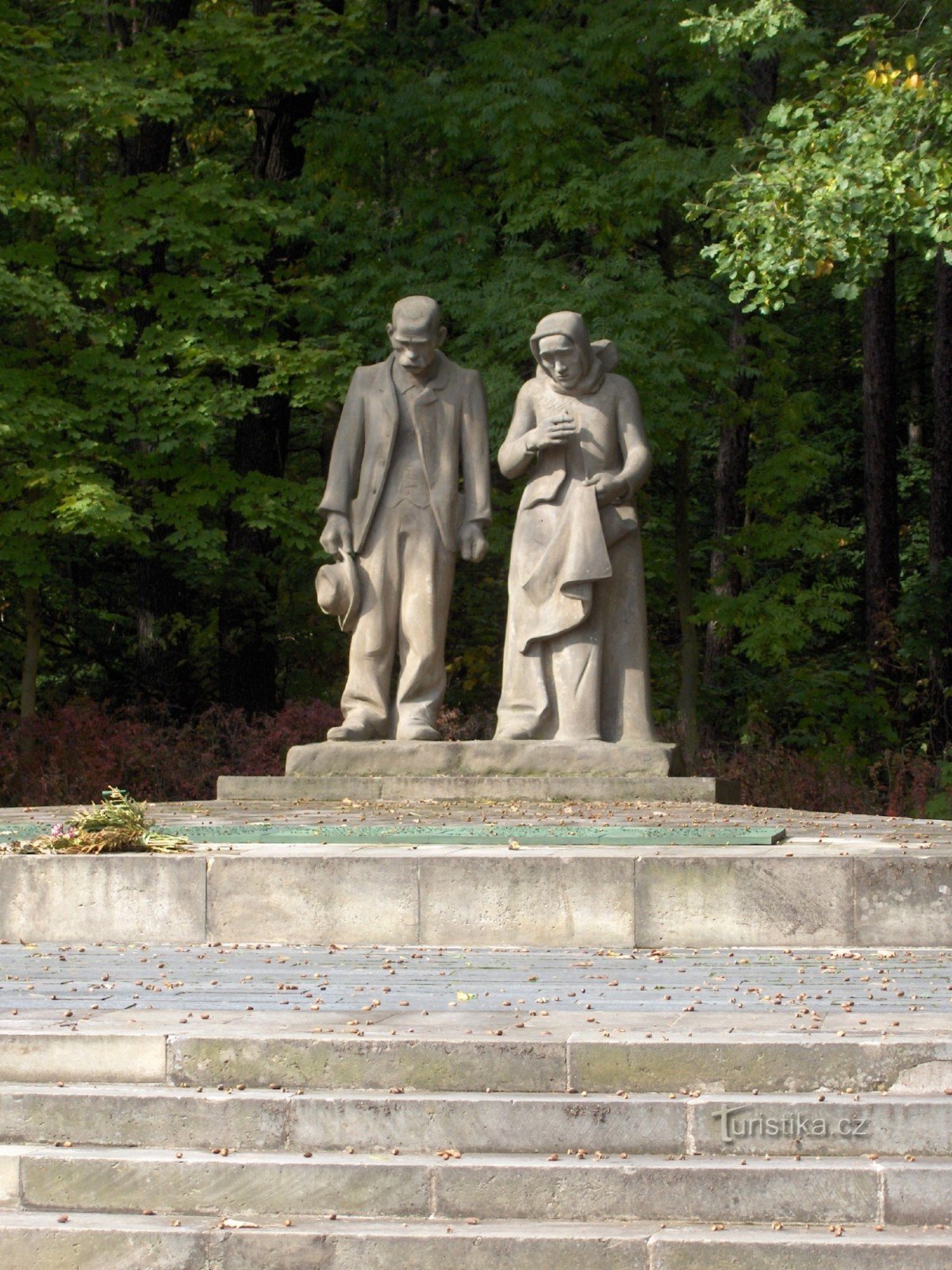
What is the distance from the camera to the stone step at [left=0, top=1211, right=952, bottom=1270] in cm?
527

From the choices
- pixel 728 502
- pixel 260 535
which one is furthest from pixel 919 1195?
pixel 728 502

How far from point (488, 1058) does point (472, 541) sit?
6821 mm

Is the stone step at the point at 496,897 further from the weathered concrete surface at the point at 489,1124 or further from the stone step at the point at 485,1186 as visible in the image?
the stone step at the point at 485,1186

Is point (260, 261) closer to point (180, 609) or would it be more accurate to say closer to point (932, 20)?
point (180, 609)

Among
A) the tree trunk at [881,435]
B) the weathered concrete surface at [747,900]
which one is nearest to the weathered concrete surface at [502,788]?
the weathered concrete surface at [747,900]

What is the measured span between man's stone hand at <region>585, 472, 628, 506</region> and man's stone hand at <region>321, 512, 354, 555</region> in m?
1.64

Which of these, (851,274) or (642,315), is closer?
(851,274)

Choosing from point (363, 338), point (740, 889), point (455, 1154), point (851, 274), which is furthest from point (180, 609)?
point (455, 1154)

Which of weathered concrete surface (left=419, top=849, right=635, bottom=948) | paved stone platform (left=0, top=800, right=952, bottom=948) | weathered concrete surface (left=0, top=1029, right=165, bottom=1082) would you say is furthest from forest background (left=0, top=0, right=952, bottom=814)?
weathered concrete surface (left=0, top=1029, right=165, bottom=1082)

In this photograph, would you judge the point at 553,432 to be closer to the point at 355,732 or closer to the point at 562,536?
the point at 562,536

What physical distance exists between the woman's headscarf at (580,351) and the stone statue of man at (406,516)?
556 mm

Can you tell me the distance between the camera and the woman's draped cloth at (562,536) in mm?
12352

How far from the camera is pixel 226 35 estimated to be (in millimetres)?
20156

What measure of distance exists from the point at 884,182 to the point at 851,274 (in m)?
1.08
